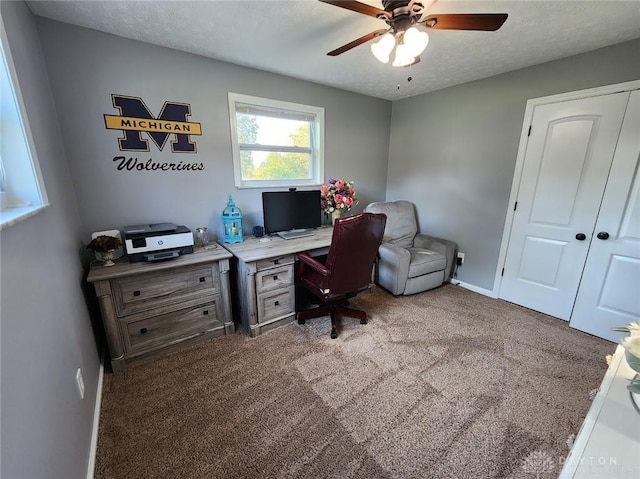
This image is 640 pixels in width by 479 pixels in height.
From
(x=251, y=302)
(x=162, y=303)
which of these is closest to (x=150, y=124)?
(x=162, y=303)

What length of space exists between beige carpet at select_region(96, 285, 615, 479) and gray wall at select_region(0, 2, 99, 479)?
1.06 ft

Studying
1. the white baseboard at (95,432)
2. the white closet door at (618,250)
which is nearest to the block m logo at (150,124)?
the white baseboard at (95,432)

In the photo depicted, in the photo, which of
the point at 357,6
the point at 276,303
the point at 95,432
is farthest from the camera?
the point at 276,303

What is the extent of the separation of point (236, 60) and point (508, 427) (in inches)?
132

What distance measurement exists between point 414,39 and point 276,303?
2.10 metres

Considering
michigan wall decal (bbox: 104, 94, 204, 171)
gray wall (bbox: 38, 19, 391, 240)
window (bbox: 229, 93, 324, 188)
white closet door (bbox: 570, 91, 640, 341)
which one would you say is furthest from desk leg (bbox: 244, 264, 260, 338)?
white closet door (bbox: 570, 91, 640, 341)

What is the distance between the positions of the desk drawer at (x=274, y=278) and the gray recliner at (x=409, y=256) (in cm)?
121

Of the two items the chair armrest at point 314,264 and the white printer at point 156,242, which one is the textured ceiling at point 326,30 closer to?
the white printer at point 156,242

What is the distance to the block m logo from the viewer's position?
2.00 m

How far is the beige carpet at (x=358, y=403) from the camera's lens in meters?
1.30

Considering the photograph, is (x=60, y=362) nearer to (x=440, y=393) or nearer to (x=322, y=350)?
(x=322, y=350)

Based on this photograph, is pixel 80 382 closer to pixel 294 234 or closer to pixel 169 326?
pixel 169 326

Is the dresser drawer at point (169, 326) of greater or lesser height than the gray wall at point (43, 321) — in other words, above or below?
below

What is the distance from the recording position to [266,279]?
2.25 meters
